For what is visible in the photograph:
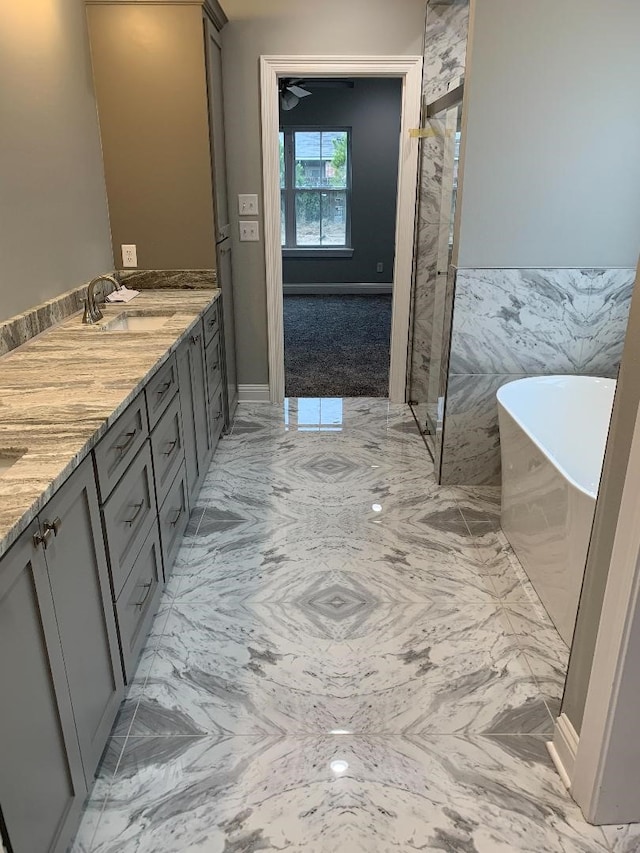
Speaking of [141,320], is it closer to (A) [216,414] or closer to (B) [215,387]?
(B) [215,387]

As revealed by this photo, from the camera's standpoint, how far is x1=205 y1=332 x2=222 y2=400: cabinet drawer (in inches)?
130

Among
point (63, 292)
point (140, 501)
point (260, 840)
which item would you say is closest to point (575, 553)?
point (260, 840)

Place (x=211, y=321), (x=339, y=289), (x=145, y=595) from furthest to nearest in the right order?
(x=339, y=289)
(x=211, y=321)
(x=145, y=595)

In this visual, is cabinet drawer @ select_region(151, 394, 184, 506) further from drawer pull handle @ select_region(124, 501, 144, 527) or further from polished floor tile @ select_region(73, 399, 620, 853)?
polished floor tile @ select_region(73, 399, 620, 853)

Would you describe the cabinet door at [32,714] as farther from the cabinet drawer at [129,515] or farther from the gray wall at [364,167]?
the gray wall at [364,167]

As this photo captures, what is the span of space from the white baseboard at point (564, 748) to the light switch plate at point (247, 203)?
3.33 metres

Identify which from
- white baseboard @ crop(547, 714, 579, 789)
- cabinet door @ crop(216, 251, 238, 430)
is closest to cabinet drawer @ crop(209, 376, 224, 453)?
cabinet door @ crop(216, 251, 238, 430)

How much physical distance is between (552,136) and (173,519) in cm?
227

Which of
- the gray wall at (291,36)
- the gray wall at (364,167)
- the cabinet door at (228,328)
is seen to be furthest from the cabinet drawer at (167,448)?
the gray wall at (364,167)

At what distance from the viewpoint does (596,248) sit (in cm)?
290

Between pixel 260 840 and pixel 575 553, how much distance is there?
4.09 feet

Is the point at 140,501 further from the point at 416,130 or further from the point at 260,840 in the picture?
the point at 416,130

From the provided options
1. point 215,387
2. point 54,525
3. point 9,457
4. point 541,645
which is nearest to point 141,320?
point 215,387

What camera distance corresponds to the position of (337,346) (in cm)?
600
